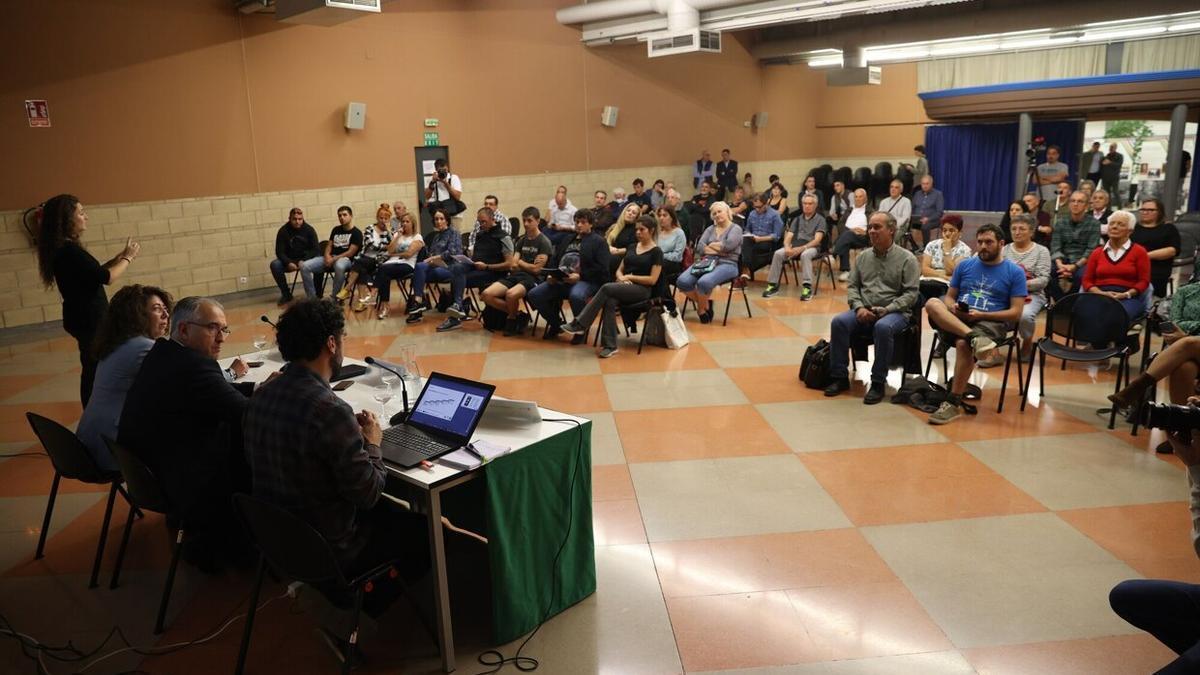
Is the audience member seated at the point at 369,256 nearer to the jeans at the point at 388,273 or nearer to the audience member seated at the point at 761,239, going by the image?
the jeans at the point at 388,273

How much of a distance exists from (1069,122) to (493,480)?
52.3 feet

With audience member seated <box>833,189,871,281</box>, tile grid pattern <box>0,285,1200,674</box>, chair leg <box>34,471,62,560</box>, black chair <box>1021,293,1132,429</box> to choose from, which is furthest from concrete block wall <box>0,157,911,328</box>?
black chair <box>1021,293,1132,429</box>

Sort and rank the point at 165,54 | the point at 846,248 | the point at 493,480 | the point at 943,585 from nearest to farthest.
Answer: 1. the point at 493,480
2. the point at 943,585
3. the point at 165,54
4. the point at 846,248

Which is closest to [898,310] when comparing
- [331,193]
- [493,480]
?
[493,480]

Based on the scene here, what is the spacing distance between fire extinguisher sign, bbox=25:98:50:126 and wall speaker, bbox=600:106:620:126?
803 cm

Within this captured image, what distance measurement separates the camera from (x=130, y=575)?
3502mm

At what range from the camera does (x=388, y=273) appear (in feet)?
28.8

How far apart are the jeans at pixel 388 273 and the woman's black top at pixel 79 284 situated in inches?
155

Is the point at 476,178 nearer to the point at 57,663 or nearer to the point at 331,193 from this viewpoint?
the point at 331,193

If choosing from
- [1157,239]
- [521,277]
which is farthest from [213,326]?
[1157,239]

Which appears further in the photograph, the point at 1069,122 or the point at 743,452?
the point at 1069,122

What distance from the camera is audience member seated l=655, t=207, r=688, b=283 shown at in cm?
798

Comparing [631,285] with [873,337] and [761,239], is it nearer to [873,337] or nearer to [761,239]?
[873,337]

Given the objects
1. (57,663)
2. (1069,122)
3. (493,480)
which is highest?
(1069,122)
